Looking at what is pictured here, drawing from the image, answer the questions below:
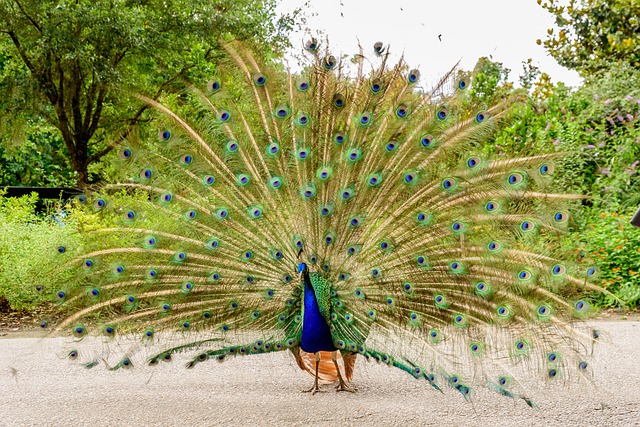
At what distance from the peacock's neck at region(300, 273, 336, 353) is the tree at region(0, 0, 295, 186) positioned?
34.8 ft

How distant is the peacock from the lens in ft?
15.7

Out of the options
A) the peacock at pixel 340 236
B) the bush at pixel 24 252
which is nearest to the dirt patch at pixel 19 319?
the bush at pixel 24 252

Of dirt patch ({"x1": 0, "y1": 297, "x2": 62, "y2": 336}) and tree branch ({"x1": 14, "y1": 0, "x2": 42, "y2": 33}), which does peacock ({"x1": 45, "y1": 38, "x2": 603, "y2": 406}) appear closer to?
dirt patch ({"x1": 0, "y1": 297, "x2": 62, "y2": 336})

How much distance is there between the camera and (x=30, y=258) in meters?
9.53

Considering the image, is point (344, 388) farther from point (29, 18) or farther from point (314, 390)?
point (29, 18)

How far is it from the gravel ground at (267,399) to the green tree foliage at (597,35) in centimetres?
814

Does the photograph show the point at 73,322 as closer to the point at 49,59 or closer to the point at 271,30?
the point at 49,59

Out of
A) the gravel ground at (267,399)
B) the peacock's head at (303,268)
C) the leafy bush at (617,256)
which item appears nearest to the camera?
the peacock's head at (303,268)

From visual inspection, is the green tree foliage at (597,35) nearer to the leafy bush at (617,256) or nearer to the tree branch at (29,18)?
the leafy bush at (617,256)

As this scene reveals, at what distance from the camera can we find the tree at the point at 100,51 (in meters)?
15.6

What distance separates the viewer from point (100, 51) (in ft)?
53.6

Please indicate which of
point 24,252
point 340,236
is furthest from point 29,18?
point 340,236

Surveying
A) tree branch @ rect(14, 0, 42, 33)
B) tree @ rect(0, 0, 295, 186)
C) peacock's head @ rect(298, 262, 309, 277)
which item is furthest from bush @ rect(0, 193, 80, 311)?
tree branch @ rect(14, 0, 42, 33)

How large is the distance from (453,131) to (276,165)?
3.98ft
